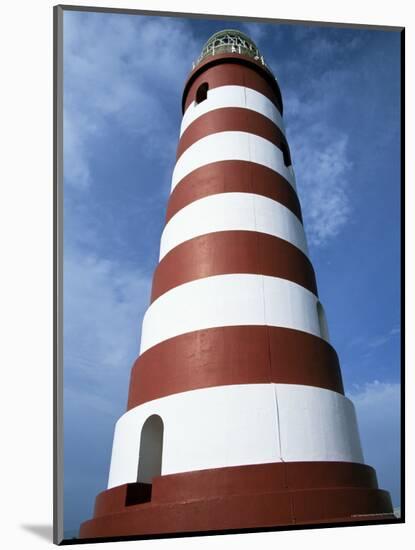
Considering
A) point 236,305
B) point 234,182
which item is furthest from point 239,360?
point 234,182

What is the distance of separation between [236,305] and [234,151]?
1.86m

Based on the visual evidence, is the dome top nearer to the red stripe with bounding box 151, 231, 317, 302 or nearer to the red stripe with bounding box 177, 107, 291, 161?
the red stripe with bounding box 177, 107, 291, 161

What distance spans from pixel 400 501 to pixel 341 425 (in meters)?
0.83

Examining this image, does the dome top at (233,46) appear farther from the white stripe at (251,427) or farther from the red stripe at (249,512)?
the red stripe at (249,512)

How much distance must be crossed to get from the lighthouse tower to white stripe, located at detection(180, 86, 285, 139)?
0.31 feet

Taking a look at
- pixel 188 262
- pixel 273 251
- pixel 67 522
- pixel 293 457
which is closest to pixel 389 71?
pixel 273 251

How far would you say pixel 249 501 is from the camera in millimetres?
3725

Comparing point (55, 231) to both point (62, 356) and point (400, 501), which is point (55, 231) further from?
point (400, 501)

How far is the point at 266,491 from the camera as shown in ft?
12.5

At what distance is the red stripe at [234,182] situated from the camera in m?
5.38

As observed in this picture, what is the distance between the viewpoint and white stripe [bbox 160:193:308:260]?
513cm

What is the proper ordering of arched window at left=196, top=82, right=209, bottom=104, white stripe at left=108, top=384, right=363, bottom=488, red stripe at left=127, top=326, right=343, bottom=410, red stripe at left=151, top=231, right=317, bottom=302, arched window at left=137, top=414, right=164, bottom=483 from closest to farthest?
white stripe at left=108, top=384, right=363, bottom=488
red stripe at left=127, top=326, right=343, bottom=410
arched window at left=137, top=414, right=164, bottom=483
red stripe at left=151, top=231, right=317, bottom=302
arched window at left=196, top=82, right=209, bottom=104

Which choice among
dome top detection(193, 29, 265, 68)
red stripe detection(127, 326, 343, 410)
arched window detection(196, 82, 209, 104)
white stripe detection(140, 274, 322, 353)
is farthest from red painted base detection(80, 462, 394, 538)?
dome top detection(193, 29, 265, 68)

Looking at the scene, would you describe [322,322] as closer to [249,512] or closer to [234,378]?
[234,378]
